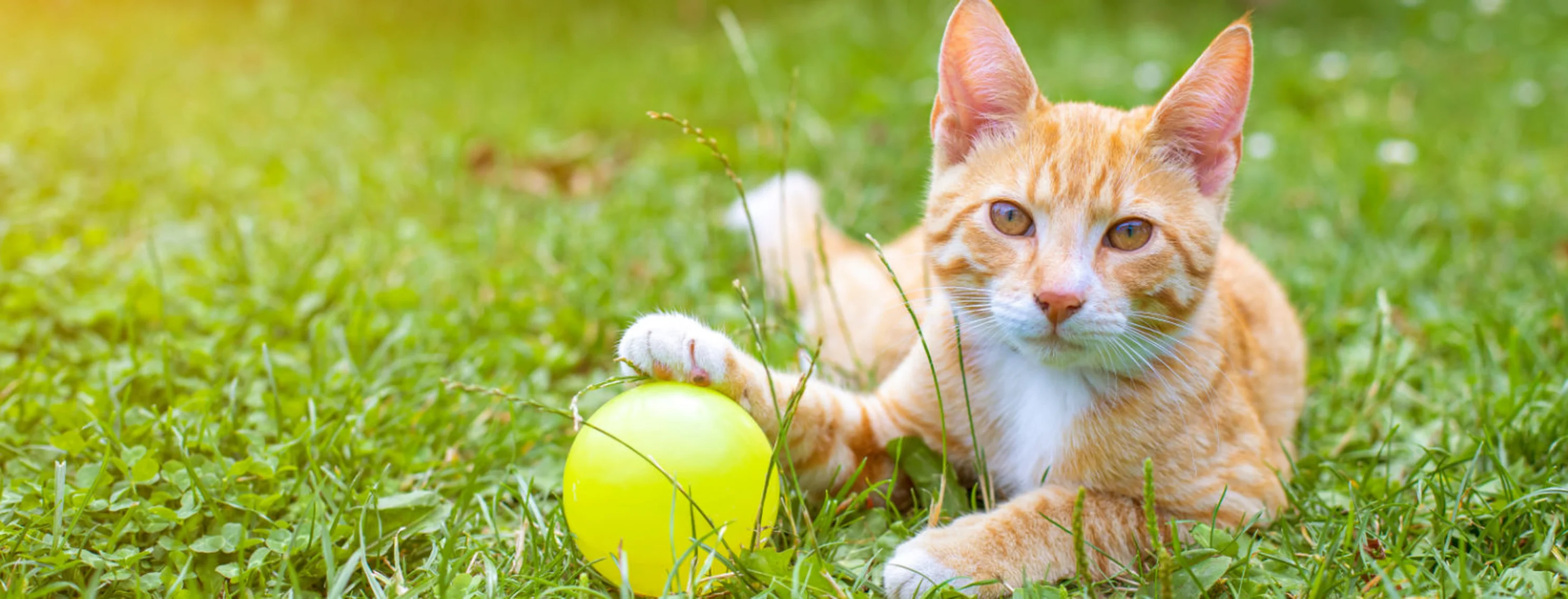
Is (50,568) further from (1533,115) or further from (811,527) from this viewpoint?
(1533,115)

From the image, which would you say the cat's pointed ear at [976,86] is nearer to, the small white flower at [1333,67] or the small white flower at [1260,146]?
the small white flower at [1260,146]

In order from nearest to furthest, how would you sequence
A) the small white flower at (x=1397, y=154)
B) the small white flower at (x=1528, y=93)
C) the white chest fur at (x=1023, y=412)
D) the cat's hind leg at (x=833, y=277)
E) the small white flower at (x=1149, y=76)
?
1. the white chest fur at (x=1023, y=412)
2. the cat's hind leg at (x=833, y=277)
3. the small white flower at (x=1397, y=154)
4. the small white flower at (x=1149, y=76)
5. the small white flower at (x=1528, y=93)

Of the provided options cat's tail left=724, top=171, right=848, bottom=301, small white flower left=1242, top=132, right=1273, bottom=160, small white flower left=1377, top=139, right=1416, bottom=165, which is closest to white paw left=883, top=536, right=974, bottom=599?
cat's tail left=724, top=171, right=848, bottom=301

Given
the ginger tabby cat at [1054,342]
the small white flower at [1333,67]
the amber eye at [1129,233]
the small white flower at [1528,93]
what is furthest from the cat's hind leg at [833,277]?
the small white flower at [1528,93]

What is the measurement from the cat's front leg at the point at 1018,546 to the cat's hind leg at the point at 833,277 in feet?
2.02

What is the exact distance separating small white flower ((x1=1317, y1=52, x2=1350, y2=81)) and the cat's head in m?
4.27

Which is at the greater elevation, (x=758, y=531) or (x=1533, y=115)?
(x=1533, y=115)

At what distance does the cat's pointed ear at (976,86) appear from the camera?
2049mm

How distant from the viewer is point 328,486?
2.02 metres

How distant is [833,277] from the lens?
311 centimetres

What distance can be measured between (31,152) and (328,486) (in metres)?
2.72

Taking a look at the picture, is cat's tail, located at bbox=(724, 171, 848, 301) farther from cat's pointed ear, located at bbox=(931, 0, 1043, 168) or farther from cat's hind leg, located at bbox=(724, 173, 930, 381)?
cat's pointed ear, located at bbox=(931, 0, 1043, 168)

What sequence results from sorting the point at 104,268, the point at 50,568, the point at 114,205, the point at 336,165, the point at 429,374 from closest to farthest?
the point at 50,568, the point at 429,374, the point at 104,268, the point at 114,205, the point at 336,165

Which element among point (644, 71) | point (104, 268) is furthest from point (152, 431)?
point (644, 71)
